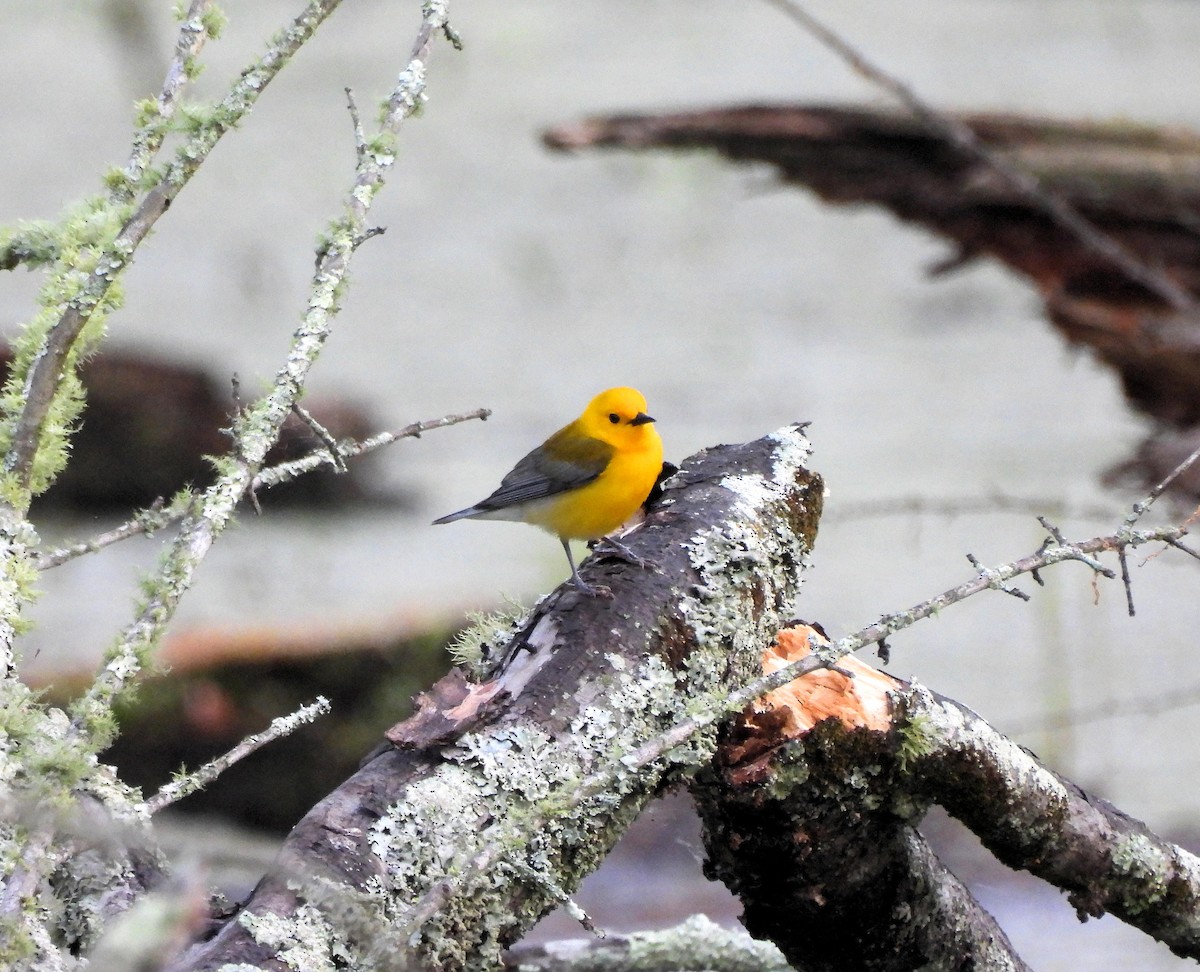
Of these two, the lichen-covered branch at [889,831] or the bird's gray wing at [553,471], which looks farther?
the bird's gray wing at [553,471]

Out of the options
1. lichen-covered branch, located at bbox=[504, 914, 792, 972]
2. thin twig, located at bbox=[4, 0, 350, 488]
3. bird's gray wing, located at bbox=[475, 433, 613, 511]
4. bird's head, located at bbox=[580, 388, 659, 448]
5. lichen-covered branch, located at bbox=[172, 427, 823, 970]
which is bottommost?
lichen-covered branch, located at bbox=[504, 914, 792, 972]

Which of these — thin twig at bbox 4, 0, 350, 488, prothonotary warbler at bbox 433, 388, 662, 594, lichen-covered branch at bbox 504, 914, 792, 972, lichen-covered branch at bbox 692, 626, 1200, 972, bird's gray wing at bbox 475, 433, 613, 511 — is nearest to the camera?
thin twig at bbox 4, 0, 350, 488

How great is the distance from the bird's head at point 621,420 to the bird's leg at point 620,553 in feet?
2.91

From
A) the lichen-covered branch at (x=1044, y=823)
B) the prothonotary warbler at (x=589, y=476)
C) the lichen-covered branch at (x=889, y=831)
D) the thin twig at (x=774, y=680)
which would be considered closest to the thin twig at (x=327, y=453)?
the thin twig at (x=774, y=680)

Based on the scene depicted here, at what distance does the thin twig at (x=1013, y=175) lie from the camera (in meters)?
2.98

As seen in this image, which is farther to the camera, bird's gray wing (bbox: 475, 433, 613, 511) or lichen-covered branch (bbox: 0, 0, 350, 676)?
bird's gray wing (bbox: 475, 433, 613, 511)

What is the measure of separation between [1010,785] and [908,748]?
0.14 meters

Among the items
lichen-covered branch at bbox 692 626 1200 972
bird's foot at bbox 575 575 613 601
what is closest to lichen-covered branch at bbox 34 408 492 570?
bird's foot at bbox 575 575 613 601

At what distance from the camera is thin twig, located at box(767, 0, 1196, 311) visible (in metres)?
2.98

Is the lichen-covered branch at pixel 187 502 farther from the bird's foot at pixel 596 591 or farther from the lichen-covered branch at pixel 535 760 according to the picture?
the bird's foot at pixel 596 591

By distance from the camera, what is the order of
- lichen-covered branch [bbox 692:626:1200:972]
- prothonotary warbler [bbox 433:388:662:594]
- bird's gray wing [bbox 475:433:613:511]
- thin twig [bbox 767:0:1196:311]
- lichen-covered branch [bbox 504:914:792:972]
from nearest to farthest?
lichen-covered branch [bbox 692:626:1200:972]
lichen-covered branch [bbox 504:914:792:972]
prothonotary warbler [bbox 433:388:662:594]
bird's gray wing [bbox 475:433:613:511]
thin twig [bbox 767:0:1196:311]

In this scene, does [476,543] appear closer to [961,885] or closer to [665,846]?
[665,846]

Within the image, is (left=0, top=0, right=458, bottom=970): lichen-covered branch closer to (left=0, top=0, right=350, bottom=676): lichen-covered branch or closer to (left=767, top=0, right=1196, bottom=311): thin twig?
(left=0, top=0, right=350, bottom=676): lichen-covered branch

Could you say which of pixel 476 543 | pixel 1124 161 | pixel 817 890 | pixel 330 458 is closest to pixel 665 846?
pixel 1124 161
